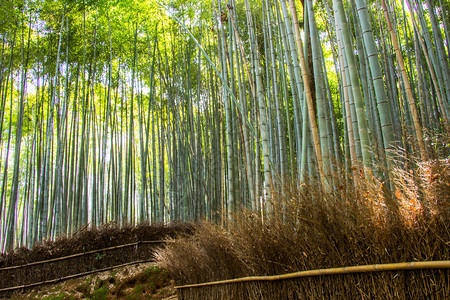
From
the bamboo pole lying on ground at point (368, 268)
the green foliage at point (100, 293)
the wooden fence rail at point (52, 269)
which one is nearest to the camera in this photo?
the bamboo pole lying on ground at point (368, 268)

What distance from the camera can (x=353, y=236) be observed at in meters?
1.45

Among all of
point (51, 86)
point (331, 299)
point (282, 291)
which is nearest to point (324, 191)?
point (331, 299)

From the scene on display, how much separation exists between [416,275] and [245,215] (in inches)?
50.1

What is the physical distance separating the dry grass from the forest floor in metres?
2.57

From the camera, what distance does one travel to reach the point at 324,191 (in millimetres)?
1637

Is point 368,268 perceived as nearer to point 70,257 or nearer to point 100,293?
point 100,293

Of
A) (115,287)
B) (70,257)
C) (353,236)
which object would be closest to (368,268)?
(353,236)

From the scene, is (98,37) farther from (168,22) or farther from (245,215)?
(245,215)

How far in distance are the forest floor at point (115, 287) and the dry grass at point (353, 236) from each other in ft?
8.44

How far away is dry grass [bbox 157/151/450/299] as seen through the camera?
1.16 metres

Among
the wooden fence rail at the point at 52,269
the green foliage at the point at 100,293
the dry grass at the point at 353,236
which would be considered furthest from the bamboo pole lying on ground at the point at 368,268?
the wooden fence rail at the point at 52,269

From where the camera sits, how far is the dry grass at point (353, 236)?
1.16 m

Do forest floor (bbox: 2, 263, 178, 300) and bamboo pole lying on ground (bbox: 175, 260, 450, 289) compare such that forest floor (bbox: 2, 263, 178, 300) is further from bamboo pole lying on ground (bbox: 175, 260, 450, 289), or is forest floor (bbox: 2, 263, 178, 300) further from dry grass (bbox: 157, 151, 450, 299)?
bamboo pole lying on ground (bbox: 175, 260, 450, 289)

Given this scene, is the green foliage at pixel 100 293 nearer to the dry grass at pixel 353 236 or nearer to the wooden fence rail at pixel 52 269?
the wooden fence rail at pixel 52 269
